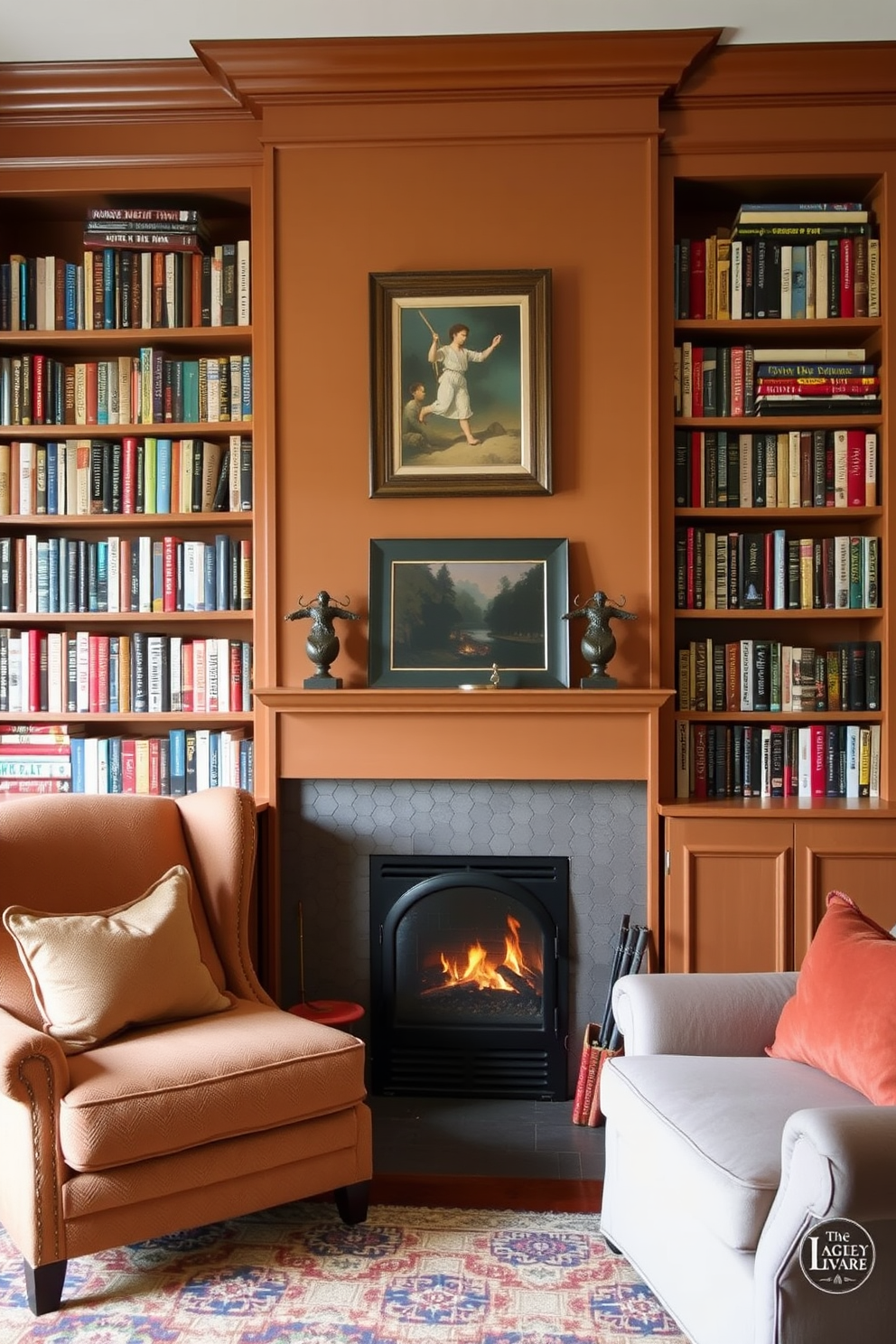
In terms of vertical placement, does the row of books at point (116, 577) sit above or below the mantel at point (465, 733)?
above

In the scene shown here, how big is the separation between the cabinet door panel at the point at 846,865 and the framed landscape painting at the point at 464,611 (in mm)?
897

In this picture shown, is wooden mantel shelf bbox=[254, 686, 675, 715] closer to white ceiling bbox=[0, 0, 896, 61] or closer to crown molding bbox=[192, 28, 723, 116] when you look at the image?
crown molding bbox=[192, 28, 723, 116]

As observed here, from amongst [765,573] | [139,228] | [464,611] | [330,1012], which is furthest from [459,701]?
[139,228]

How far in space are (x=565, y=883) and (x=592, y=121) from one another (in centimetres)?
224

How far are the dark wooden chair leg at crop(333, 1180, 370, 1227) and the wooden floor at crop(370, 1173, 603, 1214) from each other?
0.41 feet

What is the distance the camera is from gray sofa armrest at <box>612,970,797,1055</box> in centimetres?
243

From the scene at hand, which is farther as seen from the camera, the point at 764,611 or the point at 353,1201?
the point at 764,611

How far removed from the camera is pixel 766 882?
3.23m

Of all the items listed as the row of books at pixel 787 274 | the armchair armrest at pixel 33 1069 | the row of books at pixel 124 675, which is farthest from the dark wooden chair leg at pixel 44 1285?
the row of books at pixel 787 274

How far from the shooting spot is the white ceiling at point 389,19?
3096mm

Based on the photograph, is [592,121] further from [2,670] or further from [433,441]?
[2,670]

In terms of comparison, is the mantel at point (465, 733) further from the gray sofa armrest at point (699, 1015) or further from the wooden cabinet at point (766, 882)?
the gray sofa armrest at point (699, 1015)

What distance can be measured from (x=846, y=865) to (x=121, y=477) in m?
2.48

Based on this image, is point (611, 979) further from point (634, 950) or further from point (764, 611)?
point (764, 611)
